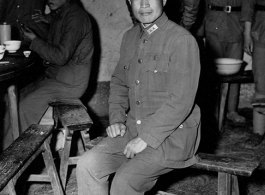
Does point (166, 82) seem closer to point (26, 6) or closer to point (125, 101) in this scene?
point (125, 101)

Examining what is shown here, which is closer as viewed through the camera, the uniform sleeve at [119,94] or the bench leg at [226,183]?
the bench leg at [226,183]

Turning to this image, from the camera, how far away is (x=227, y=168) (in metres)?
2.24

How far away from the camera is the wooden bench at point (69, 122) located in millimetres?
2947

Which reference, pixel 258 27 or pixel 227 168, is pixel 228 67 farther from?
pixel 227 168

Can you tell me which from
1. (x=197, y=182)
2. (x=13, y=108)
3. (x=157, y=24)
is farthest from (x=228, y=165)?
(x=13, y=108)

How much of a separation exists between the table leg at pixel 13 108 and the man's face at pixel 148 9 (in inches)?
67.4

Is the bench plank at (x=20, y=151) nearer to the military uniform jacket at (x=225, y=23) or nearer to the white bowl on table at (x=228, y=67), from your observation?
the white bowl on table at (x=228, y=67)

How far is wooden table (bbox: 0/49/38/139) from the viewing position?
264 centimetres

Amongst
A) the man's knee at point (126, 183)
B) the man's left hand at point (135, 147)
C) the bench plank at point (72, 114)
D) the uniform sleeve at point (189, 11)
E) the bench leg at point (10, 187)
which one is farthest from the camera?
the uniform sleeve at point (189, 11)

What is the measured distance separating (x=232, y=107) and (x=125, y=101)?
10.4ft

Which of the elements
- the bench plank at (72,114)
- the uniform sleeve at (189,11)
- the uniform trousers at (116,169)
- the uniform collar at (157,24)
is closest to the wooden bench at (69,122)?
the bench plank at (72,114)

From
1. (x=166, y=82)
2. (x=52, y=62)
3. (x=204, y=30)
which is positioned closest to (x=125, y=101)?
(x=166, y=82)

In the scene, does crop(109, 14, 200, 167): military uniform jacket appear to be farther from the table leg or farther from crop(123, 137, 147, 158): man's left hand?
the table leg

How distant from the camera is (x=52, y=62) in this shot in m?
3.65
